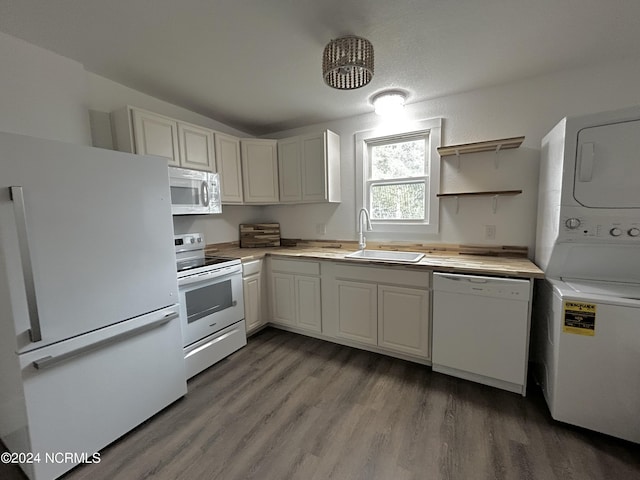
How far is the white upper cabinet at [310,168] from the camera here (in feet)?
9.57

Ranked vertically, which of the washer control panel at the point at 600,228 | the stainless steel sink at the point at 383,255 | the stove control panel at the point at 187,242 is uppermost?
the washer control panel at the point at 600,228

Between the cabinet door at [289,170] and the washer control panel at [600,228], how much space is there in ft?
7.58

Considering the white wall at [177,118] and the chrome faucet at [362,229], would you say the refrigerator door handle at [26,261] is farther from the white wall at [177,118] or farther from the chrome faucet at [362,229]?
the chrome faucet at [362,229]

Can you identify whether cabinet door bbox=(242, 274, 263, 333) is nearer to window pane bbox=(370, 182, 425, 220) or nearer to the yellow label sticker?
window pane bbox=(370, 182, 425, 220)

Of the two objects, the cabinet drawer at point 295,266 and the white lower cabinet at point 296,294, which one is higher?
the cabinet drawer at point 295,266

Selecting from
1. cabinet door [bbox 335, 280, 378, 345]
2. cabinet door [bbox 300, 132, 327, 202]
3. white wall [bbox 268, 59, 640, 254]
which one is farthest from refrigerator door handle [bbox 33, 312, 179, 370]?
white wall [bbox 268, 59, 640, 254]

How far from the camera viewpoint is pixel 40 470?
1.29 meters

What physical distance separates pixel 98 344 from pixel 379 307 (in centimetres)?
194

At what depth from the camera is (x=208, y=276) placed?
2225 mm

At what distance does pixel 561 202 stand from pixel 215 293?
2.55 m

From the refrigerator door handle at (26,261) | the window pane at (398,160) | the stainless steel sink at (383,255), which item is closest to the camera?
the refrigerator door handle at (26,261)

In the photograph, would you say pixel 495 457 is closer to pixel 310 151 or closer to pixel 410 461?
pixel 410 461

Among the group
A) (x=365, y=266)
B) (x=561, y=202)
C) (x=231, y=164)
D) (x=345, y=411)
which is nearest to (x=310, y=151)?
(x=231, y=164)

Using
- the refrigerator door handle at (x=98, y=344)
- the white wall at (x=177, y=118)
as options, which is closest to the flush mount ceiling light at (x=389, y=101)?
the white wall at (x=177, y=118)
